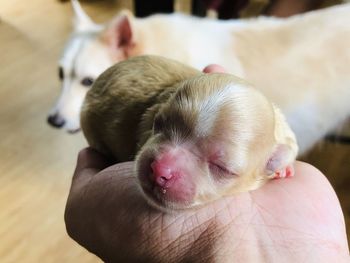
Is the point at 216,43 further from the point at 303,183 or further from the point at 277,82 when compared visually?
the point at 303,183

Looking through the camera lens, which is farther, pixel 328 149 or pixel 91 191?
pixel 328 149

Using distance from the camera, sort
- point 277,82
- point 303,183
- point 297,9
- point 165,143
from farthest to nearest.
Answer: point 297,9 → point 277,82 → point 303,183 → point 165,143

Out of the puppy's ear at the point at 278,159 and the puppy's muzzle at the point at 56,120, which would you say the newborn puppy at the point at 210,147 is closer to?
the puppy's ear at the point at 278,159

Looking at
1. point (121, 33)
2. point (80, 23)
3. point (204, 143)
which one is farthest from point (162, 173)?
point (80, 23)

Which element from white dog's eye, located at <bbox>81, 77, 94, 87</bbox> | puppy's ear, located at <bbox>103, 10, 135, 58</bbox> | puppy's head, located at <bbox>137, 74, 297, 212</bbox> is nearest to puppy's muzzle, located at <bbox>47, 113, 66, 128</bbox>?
white dog's eye, located at <bbox>81, 77, 94, 87</bbox>

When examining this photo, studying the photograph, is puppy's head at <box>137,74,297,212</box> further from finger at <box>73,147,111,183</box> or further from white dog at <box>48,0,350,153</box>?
white dog at <box>48,0,350,153</box>

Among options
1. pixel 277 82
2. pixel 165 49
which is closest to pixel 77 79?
pixel 165 49
